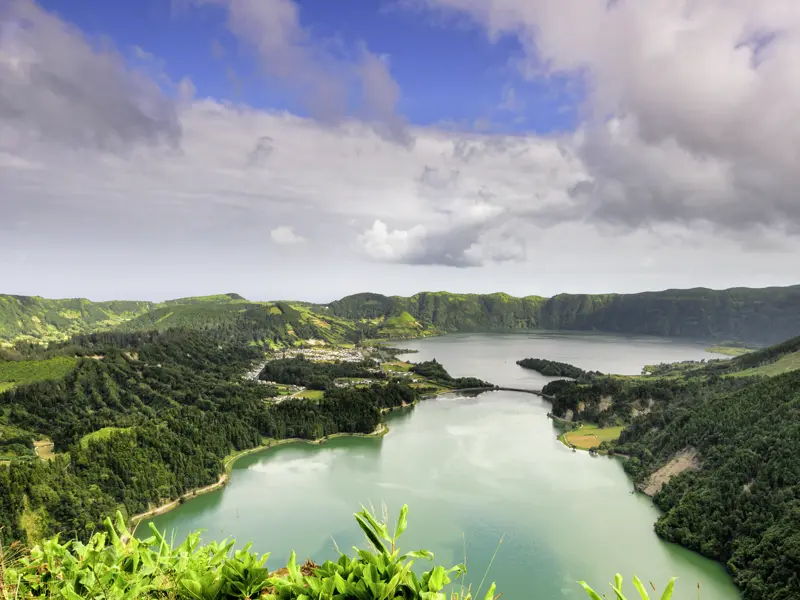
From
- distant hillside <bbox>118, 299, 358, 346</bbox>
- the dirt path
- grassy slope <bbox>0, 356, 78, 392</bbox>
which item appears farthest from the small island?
grassy slope <bbox>0, 356, 78, 392</bbox>

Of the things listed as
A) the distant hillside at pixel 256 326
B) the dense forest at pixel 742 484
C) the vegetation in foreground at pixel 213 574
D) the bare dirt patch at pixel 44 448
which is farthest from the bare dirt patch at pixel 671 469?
the distant hillside at pixel 256 326

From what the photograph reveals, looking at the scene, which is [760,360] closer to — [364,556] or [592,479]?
[592,479]

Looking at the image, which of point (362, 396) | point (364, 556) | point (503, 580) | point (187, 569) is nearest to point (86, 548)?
point (187, 569)

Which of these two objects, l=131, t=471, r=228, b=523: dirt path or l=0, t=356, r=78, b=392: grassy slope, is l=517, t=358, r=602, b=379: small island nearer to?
l=131, t=471, r=228, b=523: dirt path

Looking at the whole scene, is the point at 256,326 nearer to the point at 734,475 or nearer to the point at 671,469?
the point at 671,469

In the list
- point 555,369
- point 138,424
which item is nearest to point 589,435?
point 555,369

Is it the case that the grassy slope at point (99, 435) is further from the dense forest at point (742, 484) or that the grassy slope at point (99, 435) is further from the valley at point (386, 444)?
the dense forest at point (742, 484)
